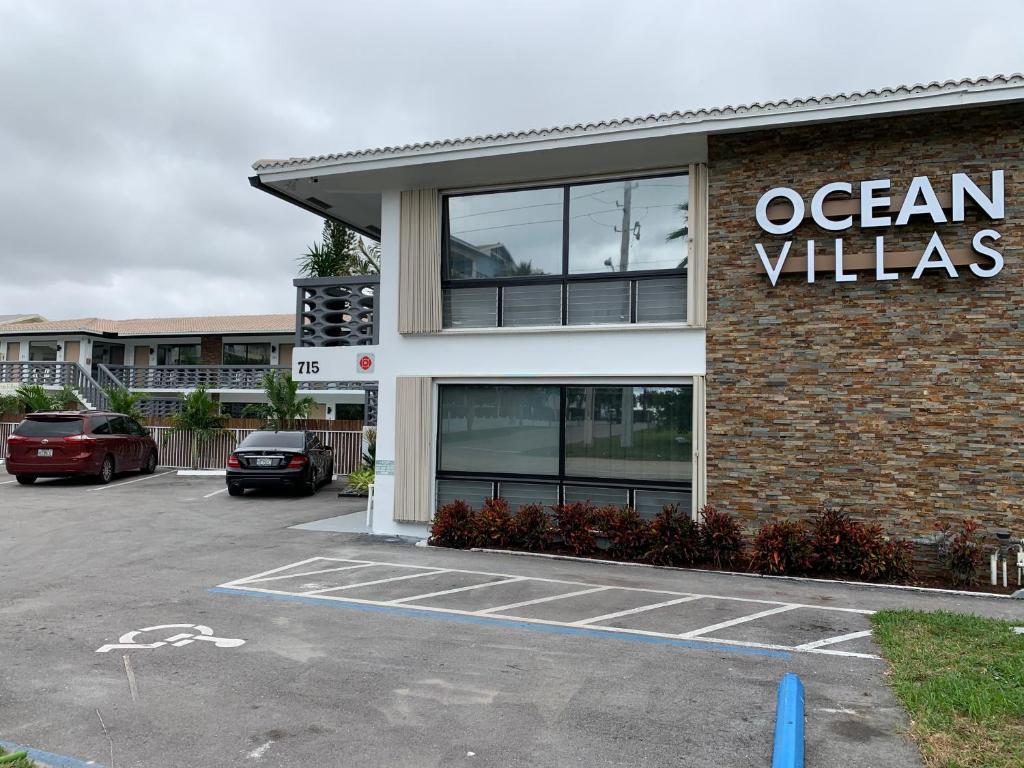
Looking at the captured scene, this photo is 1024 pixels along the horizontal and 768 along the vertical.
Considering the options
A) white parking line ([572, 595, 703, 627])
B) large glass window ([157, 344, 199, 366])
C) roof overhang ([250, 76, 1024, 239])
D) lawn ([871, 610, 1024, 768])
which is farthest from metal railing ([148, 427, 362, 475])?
lawn ([871, 610, 1024, 768])

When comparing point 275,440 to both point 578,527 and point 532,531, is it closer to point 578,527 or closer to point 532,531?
point 532,531

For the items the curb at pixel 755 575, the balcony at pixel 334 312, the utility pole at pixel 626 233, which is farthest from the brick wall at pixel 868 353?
the balcony at pixel 334 312

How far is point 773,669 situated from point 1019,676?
5.37 ft

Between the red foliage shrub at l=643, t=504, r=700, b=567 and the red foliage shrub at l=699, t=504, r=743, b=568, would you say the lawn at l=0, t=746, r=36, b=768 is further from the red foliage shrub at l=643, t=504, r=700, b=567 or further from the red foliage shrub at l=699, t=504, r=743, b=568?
the red foliage shrub at l=699, t=504, r=743, b=568

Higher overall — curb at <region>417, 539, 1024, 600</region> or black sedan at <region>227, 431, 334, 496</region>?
black sedan at <region>227, 431, 334, 496</region>

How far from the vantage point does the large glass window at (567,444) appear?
10898 mm

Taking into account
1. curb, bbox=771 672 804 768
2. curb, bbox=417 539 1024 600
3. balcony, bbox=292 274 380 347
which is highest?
balcony, bbox=292 274 380 347

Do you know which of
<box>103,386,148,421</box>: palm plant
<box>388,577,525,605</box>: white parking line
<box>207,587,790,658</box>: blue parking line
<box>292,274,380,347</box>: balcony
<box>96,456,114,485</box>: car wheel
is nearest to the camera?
<box>207,587,790,658</box>: blue parking line

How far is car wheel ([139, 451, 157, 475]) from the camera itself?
21.5m

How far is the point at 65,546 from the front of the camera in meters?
10.9

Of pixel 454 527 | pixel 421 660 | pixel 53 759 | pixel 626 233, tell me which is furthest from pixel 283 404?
pixel 53 759

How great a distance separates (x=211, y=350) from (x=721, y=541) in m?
33.4

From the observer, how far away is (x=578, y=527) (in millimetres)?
10711

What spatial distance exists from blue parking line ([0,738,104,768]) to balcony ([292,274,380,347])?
901 centimetres
